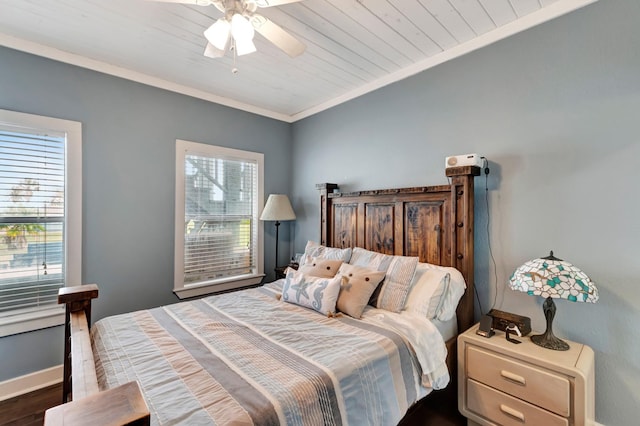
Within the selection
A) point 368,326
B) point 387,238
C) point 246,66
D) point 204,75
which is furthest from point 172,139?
point 368,326

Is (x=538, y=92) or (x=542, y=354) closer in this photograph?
(x=542, y=354)

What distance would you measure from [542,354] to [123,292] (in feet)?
10.6

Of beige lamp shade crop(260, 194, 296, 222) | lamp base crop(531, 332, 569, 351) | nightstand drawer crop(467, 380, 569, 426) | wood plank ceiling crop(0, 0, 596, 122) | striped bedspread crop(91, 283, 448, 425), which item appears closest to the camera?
striped bedspread crop(91, 283, 448, 425)

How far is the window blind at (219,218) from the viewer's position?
313 centimetres

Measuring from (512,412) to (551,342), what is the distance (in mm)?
459

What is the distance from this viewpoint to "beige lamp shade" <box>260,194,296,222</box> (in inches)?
134

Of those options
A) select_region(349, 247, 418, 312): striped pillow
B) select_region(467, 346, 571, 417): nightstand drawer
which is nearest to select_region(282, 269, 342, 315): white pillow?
select_region(349, 247, 418, 312): striped pillow

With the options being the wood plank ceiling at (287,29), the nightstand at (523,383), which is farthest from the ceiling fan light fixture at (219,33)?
the nightstand at (523,383)

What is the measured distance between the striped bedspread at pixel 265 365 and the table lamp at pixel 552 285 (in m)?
0.58

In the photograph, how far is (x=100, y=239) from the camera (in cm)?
256

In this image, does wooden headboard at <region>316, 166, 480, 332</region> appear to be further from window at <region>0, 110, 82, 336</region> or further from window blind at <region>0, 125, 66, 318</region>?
window blind at <region>0, 125, 66, 318</region>

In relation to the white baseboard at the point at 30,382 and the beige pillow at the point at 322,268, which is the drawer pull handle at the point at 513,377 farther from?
the white baseboard at the point at 30,382

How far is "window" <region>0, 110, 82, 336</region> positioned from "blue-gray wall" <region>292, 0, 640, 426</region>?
2965mm

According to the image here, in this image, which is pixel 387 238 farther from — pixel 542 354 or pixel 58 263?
pixel 58 263
